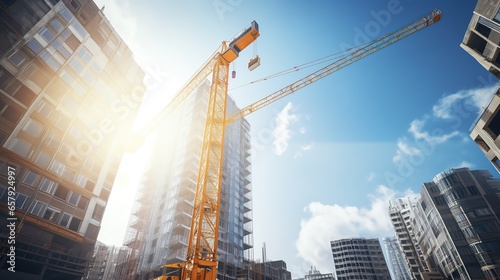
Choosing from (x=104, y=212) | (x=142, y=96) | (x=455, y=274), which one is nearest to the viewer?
(x=104, y=212)

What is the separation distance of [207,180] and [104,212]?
18199 millimetres

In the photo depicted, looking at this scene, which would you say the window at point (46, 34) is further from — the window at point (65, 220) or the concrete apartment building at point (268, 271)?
the concrete apartment building at point (268, 271)

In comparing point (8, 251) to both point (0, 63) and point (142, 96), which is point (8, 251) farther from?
point (142, 96)

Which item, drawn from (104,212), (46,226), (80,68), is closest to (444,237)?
(104,212)

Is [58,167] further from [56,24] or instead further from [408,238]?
[408,238]

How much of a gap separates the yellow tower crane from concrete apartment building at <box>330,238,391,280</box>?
92.1 metres

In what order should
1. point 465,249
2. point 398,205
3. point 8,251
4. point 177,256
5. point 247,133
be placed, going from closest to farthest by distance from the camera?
1. point 8,251
2. point 177,256
3. point 465,249
4. point 247,133
5. point 398,205

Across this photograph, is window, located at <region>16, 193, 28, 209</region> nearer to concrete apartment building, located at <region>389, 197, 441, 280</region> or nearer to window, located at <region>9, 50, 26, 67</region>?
window, located at <region>9, 50, 26, 67</region>

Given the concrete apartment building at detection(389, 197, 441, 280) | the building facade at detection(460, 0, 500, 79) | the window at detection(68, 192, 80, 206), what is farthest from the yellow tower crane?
the concrete apartment building at detection(389, 197, 441, 280)

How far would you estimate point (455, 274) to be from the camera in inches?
2068

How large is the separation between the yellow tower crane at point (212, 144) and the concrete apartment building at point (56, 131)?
12347mm

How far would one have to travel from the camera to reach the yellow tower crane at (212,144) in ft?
62.0

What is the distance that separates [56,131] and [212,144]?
1904 cm

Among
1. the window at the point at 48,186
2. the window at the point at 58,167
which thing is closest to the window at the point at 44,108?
the window at the point at 58,167
